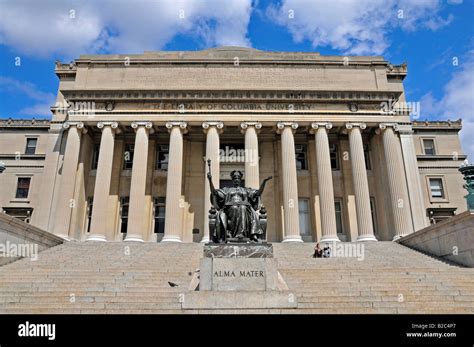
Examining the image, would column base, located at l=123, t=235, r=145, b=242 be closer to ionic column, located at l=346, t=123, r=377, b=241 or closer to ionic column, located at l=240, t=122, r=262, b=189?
ionic column, located at l=240, t=122, r=262, b=189

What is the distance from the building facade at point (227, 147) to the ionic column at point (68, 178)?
0.09 meters

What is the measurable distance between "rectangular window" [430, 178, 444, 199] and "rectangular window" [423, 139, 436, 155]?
10.8 ft

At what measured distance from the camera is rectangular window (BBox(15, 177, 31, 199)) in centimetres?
3634

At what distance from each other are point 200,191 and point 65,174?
10668mm

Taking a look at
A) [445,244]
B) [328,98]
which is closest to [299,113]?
[328,98]

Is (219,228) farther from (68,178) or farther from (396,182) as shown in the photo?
(396,182)

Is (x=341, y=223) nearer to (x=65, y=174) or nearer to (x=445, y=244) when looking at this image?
(x=445, y=244)

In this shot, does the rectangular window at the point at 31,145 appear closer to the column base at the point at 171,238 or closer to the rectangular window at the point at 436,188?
the column base at the point at 171,238

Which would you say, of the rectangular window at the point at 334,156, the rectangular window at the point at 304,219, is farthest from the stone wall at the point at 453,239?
the rectangular window at the point at 334,156

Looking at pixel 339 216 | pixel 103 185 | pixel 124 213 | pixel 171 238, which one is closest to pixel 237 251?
pixel 171 238

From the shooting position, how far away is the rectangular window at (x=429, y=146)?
38.3 m

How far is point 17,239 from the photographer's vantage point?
744 inches
